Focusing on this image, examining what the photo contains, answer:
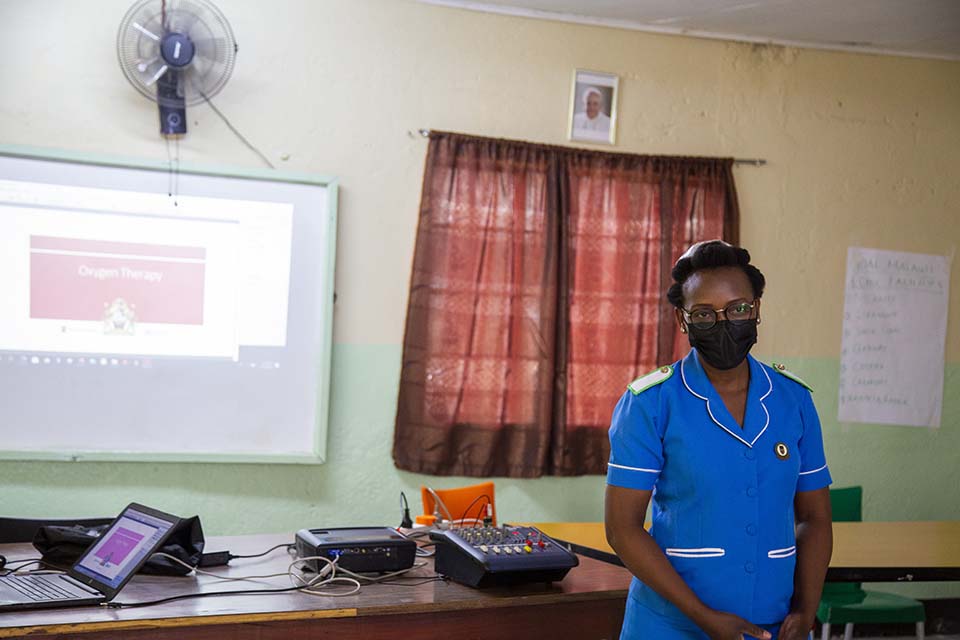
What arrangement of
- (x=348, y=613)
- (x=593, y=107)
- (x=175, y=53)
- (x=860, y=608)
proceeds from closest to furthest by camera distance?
(x=348, y=613), (x=860, y=608), (x=175, y=53), (x=593, y=107)

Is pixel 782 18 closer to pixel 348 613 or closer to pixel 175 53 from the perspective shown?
pixel 175 53

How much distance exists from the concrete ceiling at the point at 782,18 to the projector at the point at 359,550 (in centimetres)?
293

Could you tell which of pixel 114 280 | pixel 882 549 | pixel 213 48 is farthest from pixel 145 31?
pixel 882 549

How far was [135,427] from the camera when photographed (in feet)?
13.9

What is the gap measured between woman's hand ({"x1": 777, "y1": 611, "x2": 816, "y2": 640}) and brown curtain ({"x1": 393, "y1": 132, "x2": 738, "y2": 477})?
9.00 ft

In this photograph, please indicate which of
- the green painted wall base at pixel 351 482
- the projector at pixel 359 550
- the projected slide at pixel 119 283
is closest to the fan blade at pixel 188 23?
the projected slide at pixel 119 283

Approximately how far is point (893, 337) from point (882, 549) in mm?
2118

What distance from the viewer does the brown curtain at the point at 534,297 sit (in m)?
4.62

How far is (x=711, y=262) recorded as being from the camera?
1999 mm

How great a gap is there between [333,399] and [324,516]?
546 mm

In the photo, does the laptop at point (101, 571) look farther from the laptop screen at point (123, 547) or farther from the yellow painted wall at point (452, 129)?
the yellow painted wall at point (452, 129)

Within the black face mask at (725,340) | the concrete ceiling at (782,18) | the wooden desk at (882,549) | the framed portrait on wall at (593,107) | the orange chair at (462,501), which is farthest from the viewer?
the framed portrait on wall at (593,107)

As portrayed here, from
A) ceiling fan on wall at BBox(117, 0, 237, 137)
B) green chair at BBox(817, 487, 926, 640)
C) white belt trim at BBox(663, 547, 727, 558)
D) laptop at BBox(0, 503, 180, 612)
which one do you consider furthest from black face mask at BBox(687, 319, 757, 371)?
ceiling fan on wall at BBox(117, 0, 237, 137)

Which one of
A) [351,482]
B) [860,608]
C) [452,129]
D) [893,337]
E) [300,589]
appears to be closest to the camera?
[300,589]
